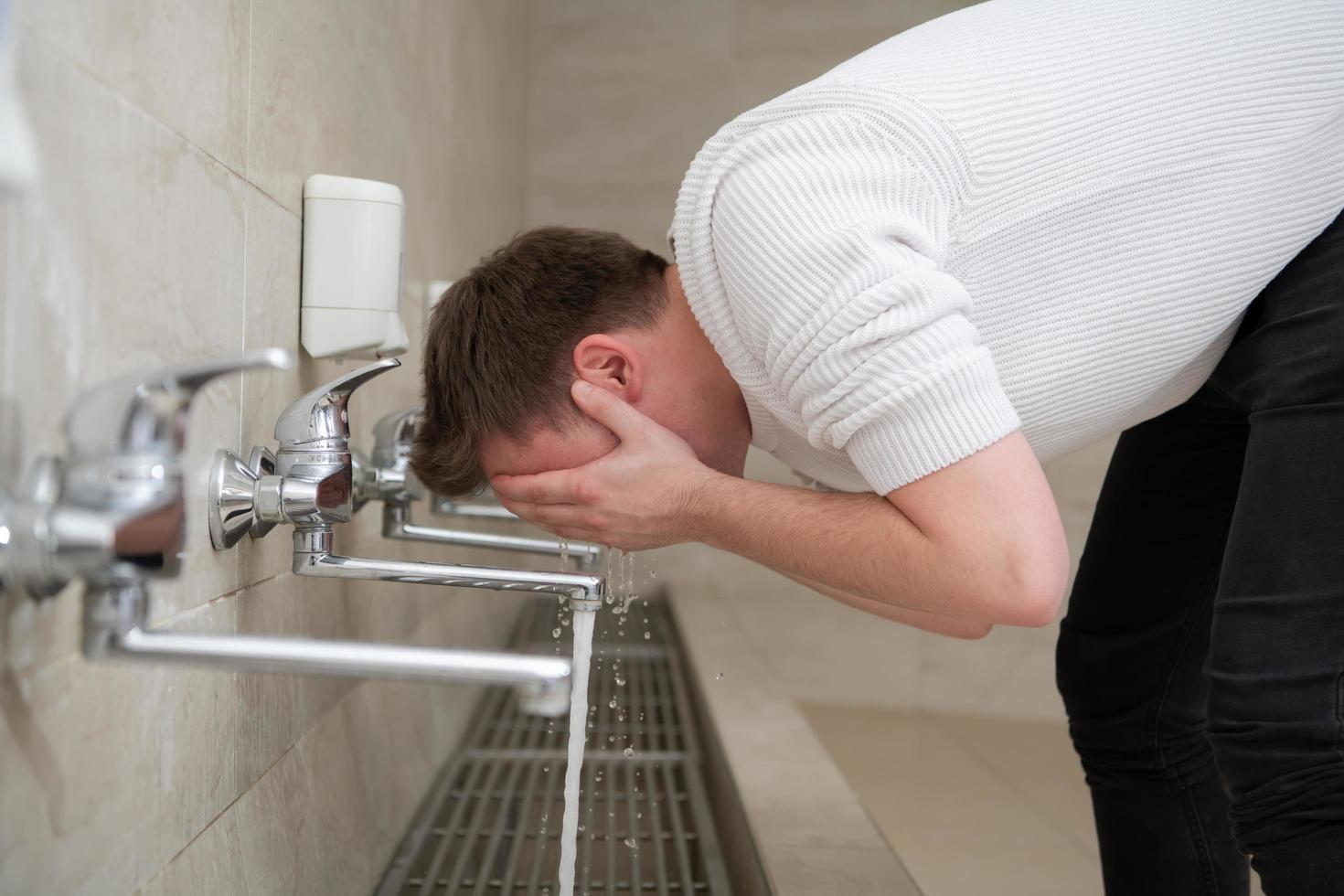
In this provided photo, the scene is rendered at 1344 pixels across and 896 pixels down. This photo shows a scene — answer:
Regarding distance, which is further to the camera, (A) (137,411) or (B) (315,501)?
(B) (315,501)

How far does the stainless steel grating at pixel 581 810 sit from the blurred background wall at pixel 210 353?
0.05 m

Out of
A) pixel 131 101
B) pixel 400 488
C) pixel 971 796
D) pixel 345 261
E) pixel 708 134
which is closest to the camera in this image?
pixel 131 101

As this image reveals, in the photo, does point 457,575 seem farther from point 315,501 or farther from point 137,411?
point 137,411

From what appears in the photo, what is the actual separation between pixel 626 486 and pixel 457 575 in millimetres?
177

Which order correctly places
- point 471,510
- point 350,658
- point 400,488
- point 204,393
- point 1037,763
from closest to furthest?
point 350,658
point 204,393
point 400,488
point 471,510
point 1037,763

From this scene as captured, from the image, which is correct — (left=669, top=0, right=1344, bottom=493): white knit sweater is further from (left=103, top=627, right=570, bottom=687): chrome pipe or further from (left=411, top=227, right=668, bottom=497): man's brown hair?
(left=103, top=627, right=570, bottom=687): chrome pipe

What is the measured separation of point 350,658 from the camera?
0.43 metres

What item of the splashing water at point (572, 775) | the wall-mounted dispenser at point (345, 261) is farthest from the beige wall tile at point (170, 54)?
the splashing water at point (572, 775)

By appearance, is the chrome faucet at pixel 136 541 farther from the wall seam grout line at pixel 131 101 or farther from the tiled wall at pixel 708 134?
the tiled wall at pixel 708 134

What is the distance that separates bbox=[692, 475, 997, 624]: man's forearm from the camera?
696 mm

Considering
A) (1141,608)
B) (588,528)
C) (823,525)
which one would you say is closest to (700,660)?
(1141,608)

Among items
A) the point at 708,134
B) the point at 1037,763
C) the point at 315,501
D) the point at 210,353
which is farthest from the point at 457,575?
the point at 708,134

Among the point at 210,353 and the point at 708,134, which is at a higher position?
the point at 708,134

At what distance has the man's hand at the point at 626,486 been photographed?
2.74 feet
